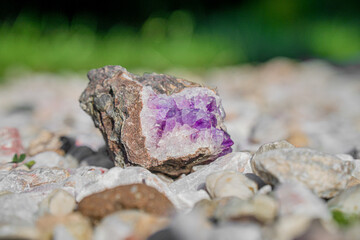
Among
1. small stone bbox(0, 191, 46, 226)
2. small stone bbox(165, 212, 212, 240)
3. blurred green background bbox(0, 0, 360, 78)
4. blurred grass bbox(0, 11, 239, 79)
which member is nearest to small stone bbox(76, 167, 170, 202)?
small stone bbox(0, 191, 46, 226)

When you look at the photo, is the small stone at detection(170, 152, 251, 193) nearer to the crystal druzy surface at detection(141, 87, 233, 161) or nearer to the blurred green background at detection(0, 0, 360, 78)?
the crystal druzy surface at detection(141, 87, 233, 161)

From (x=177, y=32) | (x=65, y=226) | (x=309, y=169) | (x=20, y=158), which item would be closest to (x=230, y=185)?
(x=309, y=169)

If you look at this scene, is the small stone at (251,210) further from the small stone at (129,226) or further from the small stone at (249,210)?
the small stone at (129,226)

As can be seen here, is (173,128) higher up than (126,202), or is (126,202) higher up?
(173,128)

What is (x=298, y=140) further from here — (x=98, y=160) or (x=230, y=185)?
(x=230, y=185)

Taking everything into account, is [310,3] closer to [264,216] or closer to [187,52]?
[187,52]
